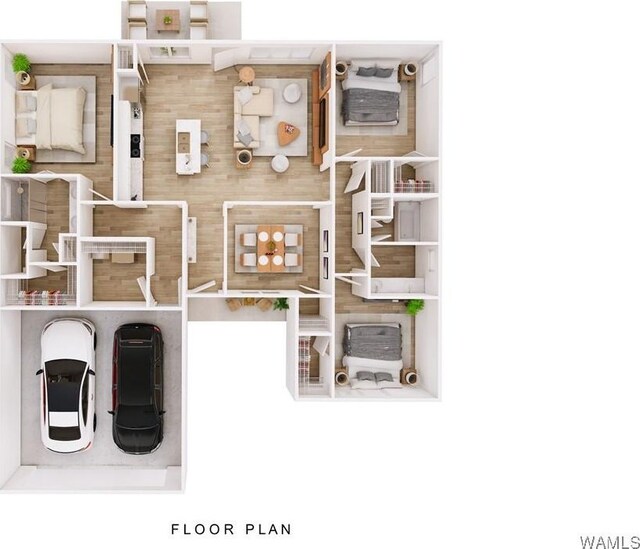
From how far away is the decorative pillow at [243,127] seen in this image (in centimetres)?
418

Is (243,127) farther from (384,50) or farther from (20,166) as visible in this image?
(20,166)

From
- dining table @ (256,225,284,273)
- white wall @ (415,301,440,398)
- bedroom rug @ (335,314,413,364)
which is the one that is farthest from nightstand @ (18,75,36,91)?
white wall @ (415,301,440,398)

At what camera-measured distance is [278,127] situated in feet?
13.9

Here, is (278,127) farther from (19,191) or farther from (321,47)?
(19,191)

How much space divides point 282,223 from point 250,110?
91cm

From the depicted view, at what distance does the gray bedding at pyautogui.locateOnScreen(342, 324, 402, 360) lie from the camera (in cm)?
426

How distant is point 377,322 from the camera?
437 centimetres

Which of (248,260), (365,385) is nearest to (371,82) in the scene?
(248,260)

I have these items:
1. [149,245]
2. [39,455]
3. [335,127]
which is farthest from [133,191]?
[39,455]

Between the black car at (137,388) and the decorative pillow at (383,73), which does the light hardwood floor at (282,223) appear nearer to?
the black car at (137,388)

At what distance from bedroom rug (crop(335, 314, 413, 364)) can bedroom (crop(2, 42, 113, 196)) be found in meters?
2.09

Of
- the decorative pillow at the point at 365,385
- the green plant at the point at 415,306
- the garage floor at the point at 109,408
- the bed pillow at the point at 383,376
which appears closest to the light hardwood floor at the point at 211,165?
the garage floor at the point at 109,408

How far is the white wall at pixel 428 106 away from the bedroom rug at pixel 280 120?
909 millimetres

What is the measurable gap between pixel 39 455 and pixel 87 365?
87 cm
